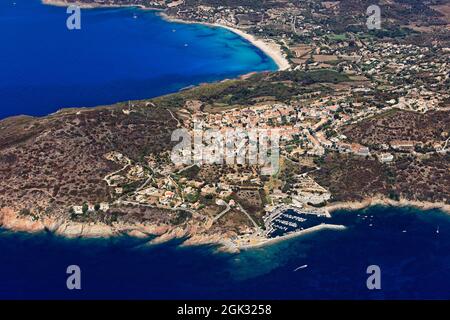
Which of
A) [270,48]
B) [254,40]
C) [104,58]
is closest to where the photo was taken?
[104,58]

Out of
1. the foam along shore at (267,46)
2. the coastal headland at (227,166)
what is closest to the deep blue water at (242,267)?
the coastal headland at (227,166)

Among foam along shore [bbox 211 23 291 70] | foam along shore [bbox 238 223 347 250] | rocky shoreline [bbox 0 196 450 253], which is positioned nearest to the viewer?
foam along shore [bbox 238 223 347 250]

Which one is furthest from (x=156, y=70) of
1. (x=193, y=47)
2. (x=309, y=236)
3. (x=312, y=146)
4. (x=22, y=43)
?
(x=309, y=236)

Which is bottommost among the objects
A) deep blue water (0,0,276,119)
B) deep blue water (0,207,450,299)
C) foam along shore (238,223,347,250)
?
deep blue water (0,207,450,299)

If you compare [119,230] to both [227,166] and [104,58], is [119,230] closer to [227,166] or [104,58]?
[227,166]

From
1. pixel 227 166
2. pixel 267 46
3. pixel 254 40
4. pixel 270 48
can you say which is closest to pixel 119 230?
pixel 227 166

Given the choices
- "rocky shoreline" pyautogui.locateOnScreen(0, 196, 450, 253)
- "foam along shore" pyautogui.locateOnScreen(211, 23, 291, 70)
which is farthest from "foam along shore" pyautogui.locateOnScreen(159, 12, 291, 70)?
"rocky shoreline" pyautogui.locateOnScreen(0, 196, 450, 253)

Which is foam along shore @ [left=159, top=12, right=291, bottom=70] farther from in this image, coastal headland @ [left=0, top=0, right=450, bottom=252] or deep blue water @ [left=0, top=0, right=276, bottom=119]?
coastal headland @ [left=0, top=0, right=450, bottom=252]
